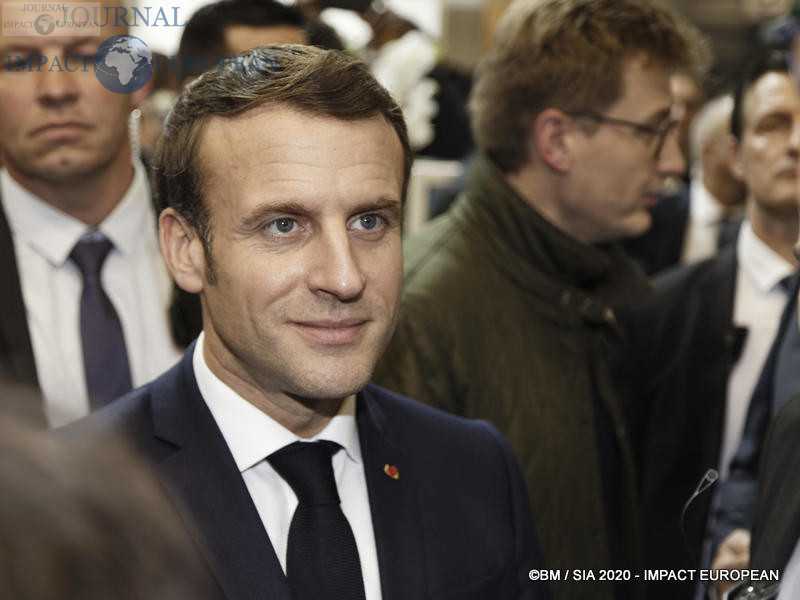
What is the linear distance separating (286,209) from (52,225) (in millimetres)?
938

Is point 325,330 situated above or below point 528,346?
above

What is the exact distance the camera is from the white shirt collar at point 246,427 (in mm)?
1603

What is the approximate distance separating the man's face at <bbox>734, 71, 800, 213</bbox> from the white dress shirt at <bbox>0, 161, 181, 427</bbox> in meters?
1.90

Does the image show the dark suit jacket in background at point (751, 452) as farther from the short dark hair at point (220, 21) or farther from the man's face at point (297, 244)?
the short dark hair at point (220, 21)

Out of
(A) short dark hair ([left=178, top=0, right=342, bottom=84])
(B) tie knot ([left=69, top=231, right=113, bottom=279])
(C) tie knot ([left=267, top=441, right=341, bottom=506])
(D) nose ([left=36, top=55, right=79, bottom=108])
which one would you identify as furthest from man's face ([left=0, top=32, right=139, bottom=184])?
(C) tie knot ([left=267, top=441, right=341, bottom=506])

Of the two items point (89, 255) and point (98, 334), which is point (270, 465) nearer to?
point (98, 334)

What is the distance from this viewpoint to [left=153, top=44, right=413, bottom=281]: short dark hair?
158 cm

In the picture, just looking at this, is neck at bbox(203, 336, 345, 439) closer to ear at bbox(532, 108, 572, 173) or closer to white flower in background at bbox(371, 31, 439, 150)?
ear at bbox(532, 108, 572, 173)

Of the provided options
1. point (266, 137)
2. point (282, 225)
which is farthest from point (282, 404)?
point (266, 137)

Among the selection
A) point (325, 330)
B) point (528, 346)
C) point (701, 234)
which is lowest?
point (701, 234)

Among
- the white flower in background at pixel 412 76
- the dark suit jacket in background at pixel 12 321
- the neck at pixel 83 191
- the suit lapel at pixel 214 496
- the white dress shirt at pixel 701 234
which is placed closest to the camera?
the suit lapel at pixel 214 496

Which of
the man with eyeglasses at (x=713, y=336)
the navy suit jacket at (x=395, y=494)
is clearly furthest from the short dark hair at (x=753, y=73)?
the navy suit jacket at (x=395, y=494)

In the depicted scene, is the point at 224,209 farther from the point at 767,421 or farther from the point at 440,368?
the point at 767,421

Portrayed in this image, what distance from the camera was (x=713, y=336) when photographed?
9.88 feet
